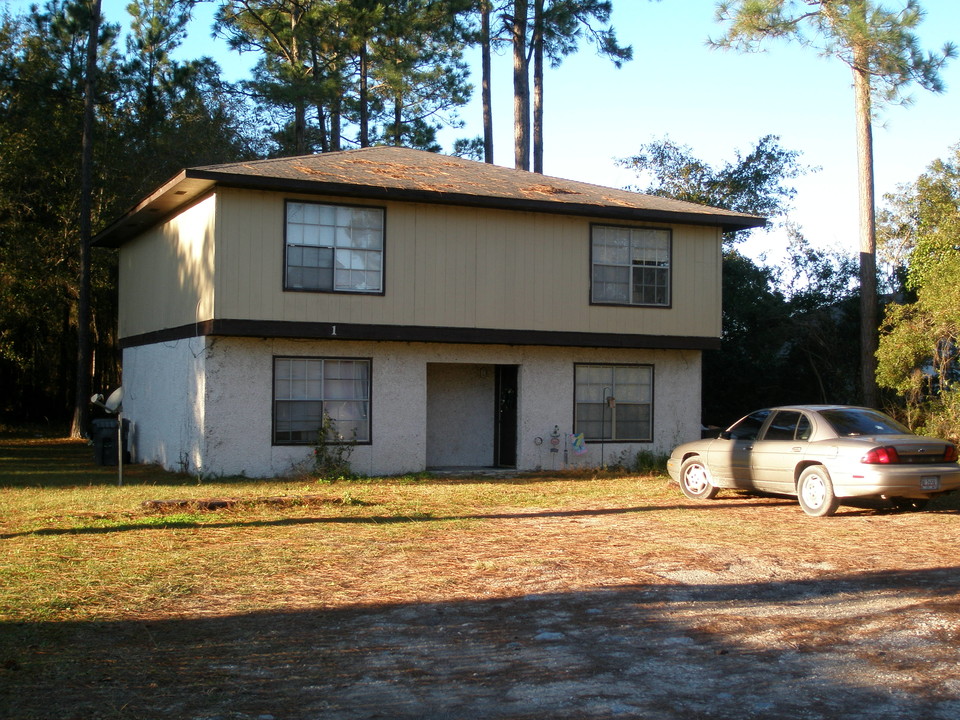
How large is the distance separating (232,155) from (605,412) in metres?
20.5

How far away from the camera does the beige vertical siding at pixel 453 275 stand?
661 inches

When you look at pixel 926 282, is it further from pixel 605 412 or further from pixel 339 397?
pixel 339 397

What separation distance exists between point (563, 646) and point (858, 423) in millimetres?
7659

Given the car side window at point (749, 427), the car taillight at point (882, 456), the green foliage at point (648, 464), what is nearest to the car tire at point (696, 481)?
the car side window at point (749, 427)

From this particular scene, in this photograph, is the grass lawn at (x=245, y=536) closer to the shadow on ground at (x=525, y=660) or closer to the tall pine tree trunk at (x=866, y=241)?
the shadow on ground at (x=525, y=660)

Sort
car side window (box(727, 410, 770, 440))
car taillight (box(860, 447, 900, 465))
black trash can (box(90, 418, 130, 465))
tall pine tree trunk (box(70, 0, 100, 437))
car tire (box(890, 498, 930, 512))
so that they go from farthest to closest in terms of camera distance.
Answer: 1. tall pine tree trunk (box(70, 0, 100, 437))
2. black trash can (box(90, 418, 130, 465))
3. car side window (box(727, 410, 770, 440))
4. car tire (box(890, 498, 930, 512))
5. car taillight (box(860, 447, 900, 465))

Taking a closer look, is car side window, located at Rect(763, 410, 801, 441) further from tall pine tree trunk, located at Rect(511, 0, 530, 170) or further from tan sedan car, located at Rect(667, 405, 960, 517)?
tall pine tree trunk, located at Rect(511, 0, 530, 170)

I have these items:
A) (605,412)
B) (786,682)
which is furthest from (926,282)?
(786,682)

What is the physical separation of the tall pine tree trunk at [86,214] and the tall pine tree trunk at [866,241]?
760 inches

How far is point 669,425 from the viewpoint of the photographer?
797 inches

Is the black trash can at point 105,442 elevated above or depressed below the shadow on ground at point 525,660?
above

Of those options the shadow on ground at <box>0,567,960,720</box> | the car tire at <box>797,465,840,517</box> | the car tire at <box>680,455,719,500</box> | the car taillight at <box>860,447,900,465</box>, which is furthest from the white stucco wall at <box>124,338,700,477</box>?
the shadow on ground at <box>0,567,960,720</box>

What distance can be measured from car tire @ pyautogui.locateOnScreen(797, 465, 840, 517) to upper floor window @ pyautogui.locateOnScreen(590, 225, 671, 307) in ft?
23.6

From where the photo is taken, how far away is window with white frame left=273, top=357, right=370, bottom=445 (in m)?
17.4
